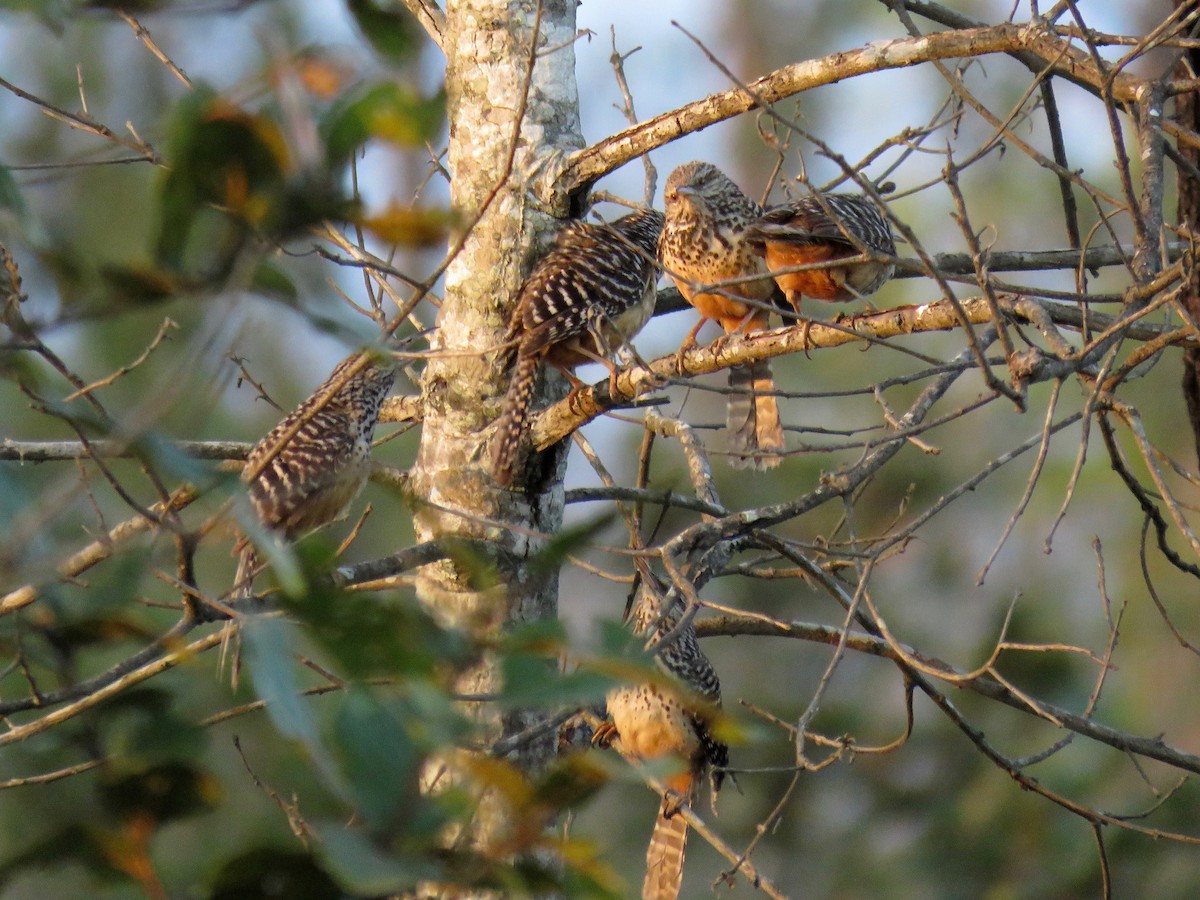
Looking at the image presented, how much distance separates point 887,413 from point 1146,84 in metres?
1.05

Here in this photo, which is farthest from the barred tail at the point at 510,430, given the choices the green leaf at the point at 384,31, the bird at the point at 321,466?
the green leaf at the point at 384,31

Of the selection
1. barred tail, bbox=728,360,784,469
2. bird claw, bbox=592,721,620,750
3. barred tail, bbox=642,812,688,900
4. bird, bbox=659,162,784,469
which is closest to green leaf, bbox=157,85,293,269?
bird, bbox=659,162,784,469

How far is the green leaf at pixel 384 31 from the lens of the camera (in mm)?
1039

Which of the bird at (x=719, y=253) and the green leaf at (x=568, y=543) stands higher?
the bird at (x=719, y=253)

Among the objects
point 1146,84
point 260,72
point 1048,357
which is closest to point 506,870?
point 260,72

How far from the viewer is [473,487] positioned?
3.36 meters

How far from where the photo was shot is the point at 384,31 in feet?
3.46

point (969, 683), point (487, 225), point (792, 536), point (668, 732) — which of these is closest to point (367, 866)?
point (969, 683)

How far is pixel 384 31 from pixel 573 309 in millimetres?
2639

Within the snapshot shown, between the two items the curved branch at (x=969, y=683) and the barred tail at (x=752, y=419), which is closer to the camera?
the curved branch at (x=969, y=683)

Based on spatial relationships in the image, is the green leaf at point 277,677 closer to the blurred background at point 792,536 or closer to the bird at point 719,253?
the blurred background at point 792,536

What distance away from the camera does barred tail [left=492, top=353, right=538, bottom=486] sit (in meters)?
3.30

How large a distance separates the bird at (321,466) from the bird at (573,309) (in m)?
0.71

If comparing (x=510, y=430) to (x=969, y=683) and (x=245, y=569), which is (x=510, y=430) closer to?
(x=245, y=569)
